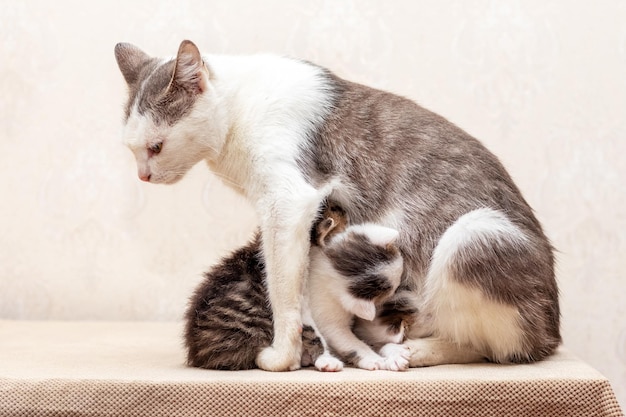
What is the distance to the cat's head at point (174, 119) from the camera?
6.13 feet

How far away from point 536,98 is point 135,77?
149 cm

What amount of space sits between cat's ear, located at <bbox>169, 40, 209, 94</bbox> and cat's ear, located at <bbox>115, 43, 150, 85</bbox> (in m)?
0.21

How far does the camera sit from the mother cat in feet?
5.96

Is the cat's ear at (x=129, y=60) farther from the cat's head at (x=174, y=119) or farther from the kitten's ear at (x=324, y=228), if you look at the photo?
the kitten's ear at (x=324, y=228)

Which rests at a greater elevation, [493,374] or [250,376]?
[493,374]

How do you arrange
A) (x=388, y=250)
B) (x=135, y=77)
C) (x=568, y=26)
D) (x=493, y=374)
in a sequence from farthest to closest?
(x=568, y=26) → (x=135, y=77) → (x=388, y=250) → (x=493, y=374)

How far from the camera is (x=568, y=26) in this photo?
2.76 m

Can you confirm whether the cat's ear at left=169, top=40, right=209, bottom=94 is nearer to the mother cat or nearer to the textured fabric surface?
the mother cat

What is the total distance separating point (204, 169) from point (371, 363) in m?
1.26

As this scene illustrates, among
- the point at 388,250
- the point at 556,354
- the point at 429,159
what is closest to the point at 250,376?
the point at 388,250

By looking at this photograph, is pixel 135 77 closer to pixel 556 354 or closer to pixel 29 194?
pixel 29 194

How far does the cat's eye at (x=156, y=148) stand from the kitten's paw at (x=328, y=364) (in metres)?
0.65

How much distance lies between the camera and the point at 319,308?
1909mm


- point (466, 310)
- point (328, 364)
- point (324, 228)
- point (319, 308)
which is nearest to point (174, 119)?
point (324, 228)
